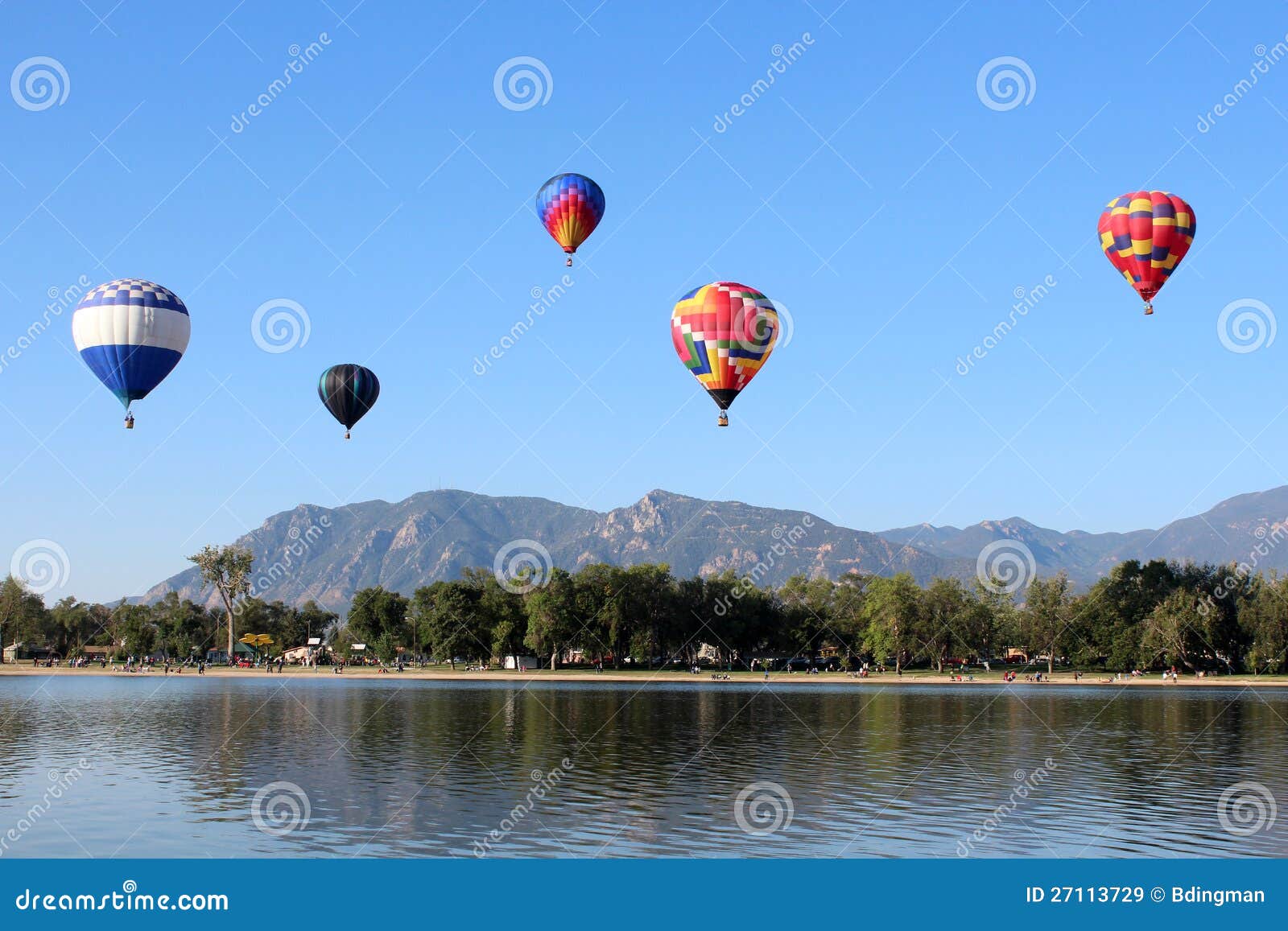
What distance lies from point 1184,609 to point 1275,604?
7.14 m

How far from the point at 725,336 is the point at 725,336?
5cm

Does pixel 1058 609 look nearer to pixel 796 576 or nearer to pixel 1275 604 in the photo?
pixel 1275 604

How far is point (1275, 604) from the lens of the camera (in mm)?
102375

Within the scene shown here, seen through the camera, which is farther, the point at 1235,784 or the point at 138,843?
the point at 1235,784

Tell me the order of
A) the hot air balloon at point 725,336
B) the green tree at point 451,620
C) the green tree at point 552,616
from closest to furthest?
the hot air balloon at point 725,336 → the green tree at point 552,616 → the green tree at point 451,620

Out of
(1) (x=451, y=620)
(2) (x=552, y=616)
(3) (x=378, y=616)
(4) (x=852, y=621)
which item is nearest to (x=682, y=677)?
(2) (x=552, y=616)

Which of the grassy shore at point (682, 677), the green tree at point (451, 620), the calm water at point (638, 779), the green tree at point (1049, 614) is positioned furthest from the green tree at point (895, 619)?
the calm water at point (638, 779)

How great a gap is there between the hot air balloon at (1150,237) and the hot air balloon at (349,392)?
38.1 meters

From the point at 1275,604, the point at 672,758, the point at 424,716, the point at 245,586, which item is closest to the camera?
the point at 672,758

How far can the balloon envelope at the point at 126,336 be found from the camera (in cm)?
4456

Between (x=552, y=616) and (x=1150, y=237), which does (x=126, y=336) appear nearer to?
(x=1150, y=237)

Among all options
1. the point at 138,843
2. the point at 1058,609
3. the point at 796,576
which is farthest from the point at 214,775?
the point at 796,576

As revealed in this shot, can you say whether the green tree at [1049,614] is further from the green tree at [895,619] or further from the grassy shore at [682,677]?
the green tree at [895,619]

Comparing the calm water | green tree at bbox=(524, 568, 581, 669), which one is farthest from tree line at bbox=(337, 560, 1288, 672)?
the calm water
